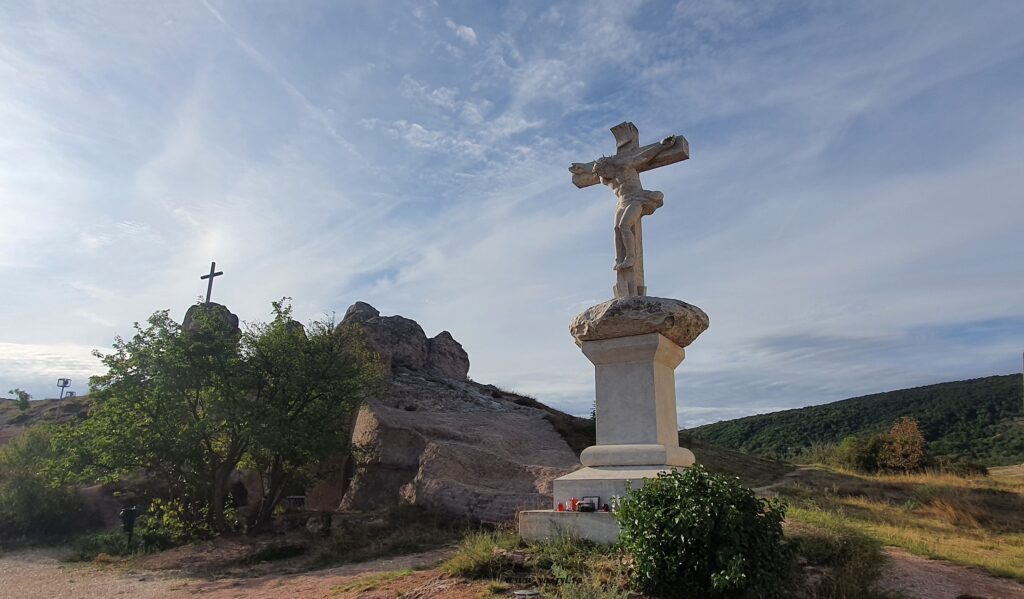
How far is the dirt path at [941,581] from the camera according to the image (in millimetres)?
5578

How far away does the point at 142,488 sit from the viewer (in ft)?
59.2

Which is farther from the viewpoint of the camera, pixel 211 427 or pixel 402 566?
pixel 211 427

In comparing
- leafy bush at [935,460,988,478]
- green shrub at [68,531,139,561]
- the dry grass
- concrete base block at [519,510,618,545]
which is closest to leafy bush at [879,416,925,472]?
leafy bush at [935,460,988,478]

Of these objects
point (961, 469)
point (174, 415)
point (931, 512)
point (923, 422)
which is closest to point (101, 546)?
point (174, 415)

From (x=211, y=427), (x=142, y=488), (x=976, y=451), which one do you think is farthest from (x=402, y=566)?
(x=976, y=451)

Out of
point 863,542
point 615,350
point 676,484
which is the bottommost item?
point 863,542

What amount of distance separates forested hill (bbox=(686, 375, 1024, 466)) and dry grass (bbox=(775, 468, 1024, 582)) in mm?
12739

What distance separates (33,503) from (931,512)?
19.7m

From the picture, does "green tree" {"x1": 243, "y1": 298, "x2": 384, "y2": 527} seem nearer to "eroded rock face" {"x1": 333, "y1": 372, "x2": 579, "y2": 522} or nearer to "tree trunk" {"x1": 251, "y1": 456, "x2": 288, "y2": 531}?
"tree trunk" {"x1": 251, "y1": 456, "x2": 288, "y2": 531}

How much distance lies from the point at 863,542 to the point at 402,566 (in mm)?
4946

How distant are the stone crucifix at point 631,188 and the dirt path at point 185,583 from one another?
11.8 feet

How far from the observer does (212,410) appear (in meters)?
13.1

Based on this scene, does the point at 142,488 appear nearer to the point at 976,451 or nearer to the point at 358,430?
the point at 358,430

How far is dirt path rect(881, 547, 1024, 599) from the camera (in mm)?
5578
